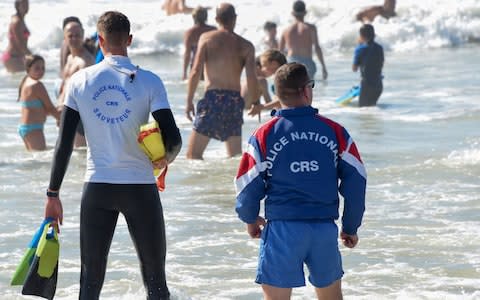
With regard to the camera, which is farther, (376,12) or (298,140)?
(376,12)

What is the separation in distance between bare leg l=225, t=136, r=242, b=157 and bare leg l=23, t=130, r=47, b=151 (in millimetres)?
2029

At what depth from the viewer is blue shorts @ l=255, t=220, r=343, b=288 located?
15.8 feet

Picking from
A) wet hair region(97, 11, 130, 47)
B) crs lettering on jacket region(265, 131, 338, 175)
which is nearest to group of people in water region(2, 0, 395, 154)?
wet hair region(97, 11, 130, 47)

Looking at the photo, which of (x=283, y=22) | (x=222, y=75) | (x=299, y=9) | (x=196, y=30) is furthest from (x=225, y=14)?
(x=283, y=22)

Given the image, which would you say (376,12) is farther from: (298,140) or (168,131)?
(298,140)

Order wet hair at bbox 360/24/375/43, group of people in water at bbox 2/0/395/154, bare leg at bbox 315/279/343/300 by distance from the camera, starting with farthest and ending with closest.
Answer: wet hair at bbox 360/24/375/43 < group of people in water at bbox 2/0/395/154 < bare leg at bbox 315/279/343/300

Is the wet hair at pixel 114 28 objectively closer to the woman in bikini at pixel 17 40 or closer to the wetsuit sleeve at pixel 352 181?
the wetsuit sleeve at pixel 352 181

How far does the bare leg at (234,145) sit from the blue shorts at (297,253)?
589 cm

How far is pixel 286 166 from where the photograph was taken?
4812 millimetres

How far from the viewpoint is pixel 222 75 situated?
10.4 metres

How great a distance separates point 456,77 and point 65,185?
10446 millimetres

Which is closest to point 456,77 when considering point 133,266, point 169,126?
point 133,266

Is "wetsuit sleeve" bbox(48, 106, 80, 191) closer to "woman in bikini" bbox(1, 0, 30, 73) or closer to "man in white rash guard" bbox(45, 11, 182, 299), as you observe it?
"man in white rash guard" bbox(45, 11, 182, 299)

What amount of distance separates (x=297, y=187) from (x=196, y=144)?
241 inches
